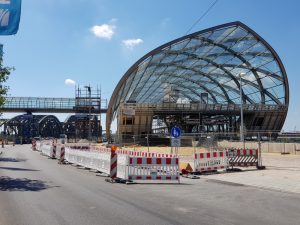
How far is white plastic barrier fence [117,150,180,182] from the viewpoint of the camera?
15617 mm

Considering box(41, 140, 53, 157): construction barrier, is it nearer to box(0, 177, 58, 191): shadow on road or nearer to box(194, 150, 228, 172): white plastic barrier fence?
box(194, 150, 228, 172): white plastic barrier fence

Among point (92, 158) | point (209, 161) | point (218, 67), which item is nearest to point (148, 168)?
point (209, 161)

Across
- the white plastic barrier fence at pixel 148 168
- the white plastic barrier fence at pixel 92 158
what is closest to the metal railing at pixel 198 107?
the white plastic barrier fence at pixel 92 158

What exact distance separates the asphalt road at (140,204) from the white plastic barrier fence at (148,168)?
1016 mm

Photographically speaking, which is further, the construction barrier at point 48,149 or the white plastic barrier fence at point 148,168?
the construction barrier at point 48,149

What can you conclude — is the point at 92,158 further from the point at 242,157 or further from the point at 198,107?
the point at 198,107

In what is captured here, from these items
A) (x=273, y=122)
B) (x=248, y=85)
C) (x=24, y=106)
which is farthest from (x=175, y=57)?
(x=24, y=106)

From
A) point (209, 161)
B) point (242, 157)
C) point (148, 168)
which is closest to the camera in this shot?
point (148, 168)

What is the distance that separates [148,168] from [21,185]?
499cm

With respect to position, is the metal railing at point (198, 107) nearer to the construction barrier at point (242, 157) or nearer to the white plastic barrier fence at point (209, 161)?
the construction barrier at point (242, 157)

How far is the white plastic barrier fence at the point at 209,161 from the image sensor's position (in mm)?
19044

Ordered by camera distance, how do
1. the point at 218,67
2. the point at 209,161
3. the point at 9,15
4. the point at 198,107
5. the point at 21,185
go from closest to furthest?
the point at 9,15
the point at 21,185
the point at 209,161
the point at 198,107
the point at 218,67

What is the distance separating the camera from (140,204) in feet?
32.9

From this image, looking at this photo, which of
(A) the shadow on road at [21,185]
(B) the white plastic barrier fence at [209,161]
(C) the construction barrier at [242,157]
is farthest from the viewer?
(C) the construction barrier at [242,157]
